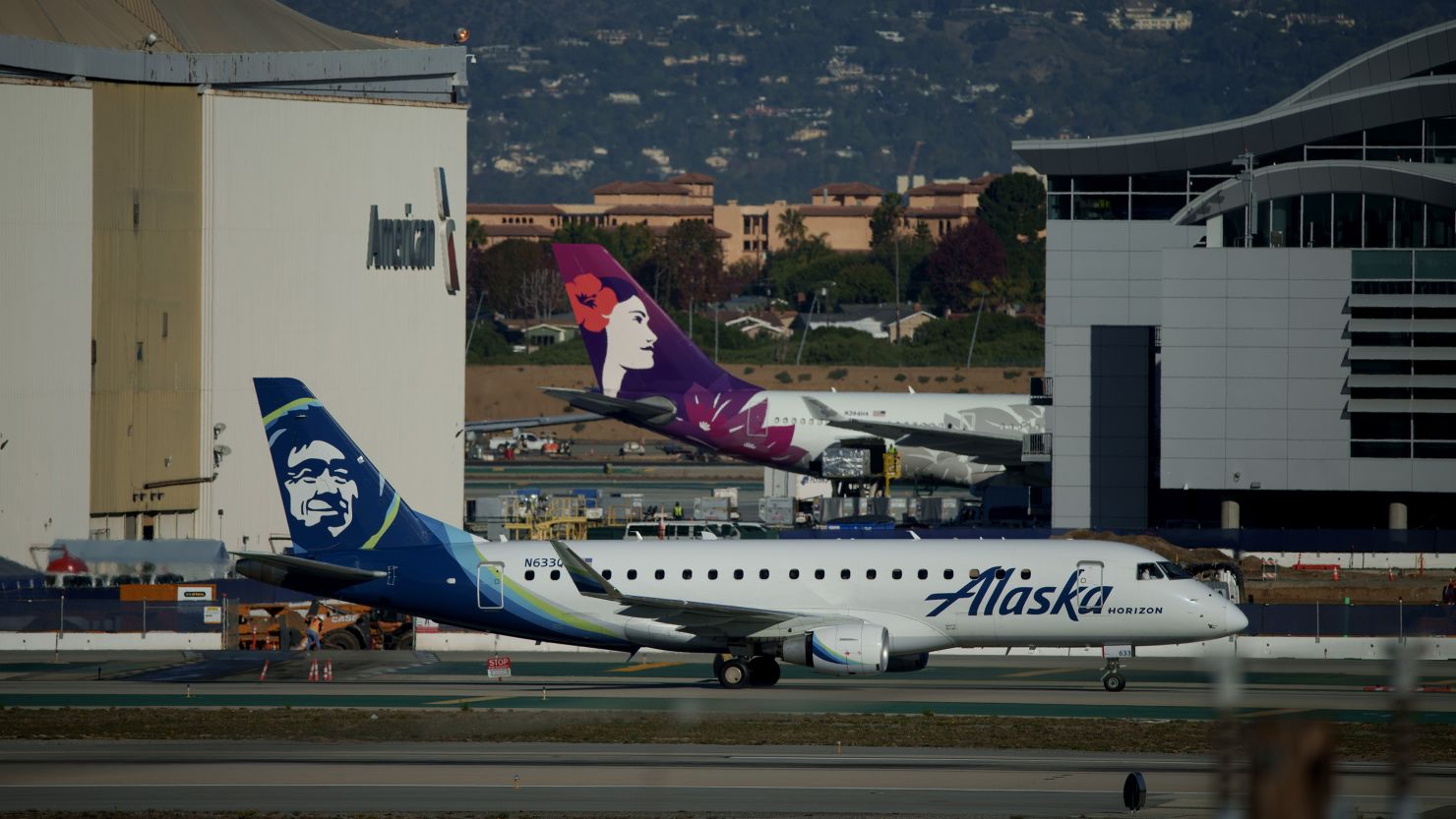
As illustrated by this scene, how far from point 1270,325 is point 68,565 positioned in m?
47.0

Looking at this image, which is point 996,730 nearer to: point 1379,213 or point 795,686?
point 795,686

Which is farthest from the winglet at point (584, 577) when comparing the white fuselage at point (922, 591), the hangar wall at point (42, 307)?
the hangar wall at point (42, 307)

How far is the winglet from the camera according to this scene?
33.3 m

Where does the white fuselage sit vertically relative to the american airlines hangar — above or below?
below

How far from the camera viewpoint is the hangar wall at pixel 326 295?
64.2 meters

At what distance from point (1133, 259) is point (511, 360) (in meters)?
118

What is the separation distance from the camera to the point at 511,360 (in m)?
188

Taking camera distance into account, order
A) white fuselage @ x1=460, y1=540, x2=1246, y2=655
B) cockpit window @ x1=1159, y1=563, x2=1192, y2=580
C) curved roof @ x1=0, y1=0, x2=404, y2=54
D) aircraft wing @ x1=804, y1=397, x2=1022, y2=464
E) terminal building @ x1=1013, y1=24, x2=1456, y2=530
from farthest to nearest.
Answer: aircraft wing @ x1=804, y1=397, x2=1022, y2=464 < terminal building @ x1=1013, y1=24, x2=1456, y2=530 < curved roof @ x1=0, y1=0, x2=404, y2=54 < cockpit window @ x1=1159, y1=563, x2=1192, y2=580 < white fuselage @ x1=460, y1=540, x2=1246, y2=655

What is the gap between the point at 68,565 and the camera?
55.0 m

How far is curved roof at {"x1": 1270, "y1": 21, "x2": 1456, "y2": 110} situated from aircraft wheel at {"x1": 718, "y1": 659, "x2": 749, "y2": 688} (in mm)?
53964


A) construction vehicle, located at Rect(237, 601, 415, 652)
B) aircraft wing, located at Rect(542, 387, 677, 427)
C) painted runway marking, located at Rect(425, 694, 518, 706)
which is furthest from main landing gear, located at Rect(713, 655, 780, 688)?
aircraft wing, located at Rect(542, 387, 677, 427)

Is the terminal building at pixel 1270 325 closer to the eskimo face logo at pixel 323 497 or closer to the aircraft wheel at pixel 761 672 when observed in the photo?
the aircraft wheel at pixel 761 672

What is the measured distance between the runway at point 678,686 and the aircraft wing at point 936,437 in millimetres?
34145

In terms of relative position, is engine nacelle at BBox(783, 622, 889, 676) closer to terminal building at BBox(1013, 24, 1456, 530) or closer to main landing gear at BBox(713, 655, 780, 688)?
main landing gear at BBox(713, 655, 780, 688)
